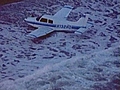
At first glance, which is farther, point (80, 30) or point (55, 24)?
point (55, 24)

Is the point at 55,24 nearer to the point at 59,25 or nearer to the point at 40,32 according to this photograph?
the point at 59,25

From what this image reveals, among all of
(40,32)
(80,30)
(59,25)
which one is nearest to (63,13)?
(59,25)

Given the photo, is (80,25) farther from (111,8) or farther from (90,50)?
(111,8)

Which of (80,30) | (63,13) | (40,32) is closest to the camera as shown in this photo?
(40,32)

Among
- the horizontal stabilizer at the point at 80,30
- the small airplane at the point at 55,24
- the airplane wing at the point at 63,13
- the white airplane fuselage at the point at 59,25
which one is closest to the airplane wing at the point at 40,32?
the small airplane at the point at 55,24

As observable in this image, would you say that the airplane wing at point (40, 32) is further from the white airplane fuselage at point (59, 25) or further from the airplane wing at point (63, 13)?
the airplane wing at point (63, 13)

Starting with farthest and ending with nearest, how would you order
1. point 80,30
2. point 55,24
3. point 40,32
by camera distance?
point 55,24, point 80,30, point 40,32

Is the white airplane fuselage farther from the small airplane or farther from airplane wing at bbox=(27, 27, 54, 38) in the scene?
airplane wing at bbox=(27, 27, 54, 38)

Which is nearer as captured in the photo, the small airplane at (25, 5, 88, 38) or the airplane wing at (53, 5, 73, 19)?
the small airplane at (25, 5, 88, 38)

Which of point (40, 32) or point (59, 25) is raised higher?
point (59, 25)

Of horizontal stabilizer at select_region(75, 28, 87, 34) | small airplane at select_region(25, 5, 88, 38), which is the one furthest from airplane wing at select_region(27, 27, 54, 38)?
horizontal stabilizer at select_region(75, 28, 87, 34)

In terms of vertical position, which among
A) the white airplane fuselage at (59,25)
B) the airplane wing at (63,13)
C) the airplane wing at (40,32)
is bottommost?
the airplane wing at (40,32)

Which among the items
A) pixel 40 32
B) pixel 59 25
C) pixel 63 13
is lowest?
pixel 40 32
